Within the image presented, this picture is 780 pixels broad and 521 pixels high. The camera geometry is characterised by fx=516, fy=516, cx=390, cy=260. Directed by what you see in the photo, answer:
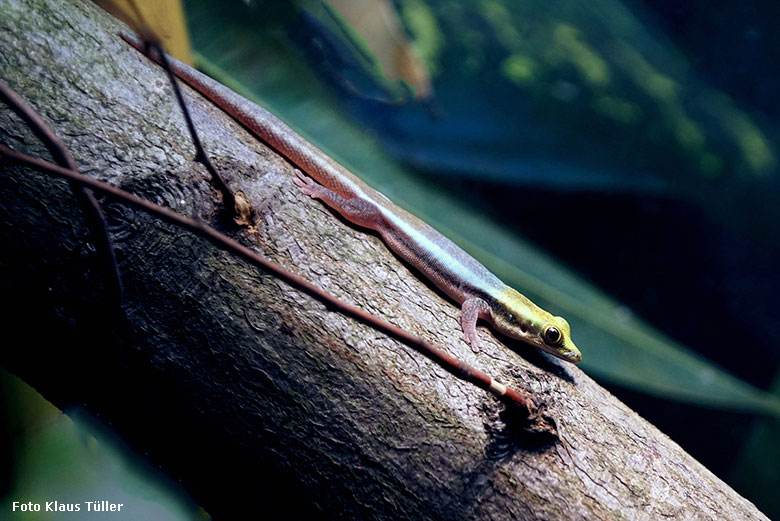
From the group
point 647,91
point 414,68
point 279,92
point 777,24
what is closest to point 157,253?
point 279,92

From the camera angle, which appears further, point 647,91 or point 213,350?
point 647,91

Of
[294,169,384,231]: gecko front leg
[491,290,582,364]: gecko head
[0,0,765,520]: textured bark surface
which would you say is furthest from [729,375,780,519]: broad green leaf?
[294,169,384,231]: gecko front leg

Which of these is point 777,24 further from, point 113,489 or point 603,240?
point 113,489

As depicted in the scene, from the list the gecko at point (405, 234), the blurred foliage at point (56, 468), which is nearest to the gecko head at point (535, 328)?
the gecko at point (405, 234)

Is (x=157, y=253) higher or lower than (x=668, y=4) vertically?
lower

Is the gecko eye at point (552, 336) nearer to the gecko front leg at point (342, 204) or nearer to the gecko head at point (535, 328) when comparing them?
the gecko head at point (535, 328)

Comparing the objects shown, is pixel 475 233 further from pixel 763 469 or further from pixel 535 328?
pixel 763 469

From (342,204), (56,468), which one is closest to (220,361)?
(342,204)

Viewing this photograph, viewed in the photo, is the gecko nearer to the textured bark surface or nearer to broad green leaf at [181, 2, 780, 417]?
the textured bark surface
